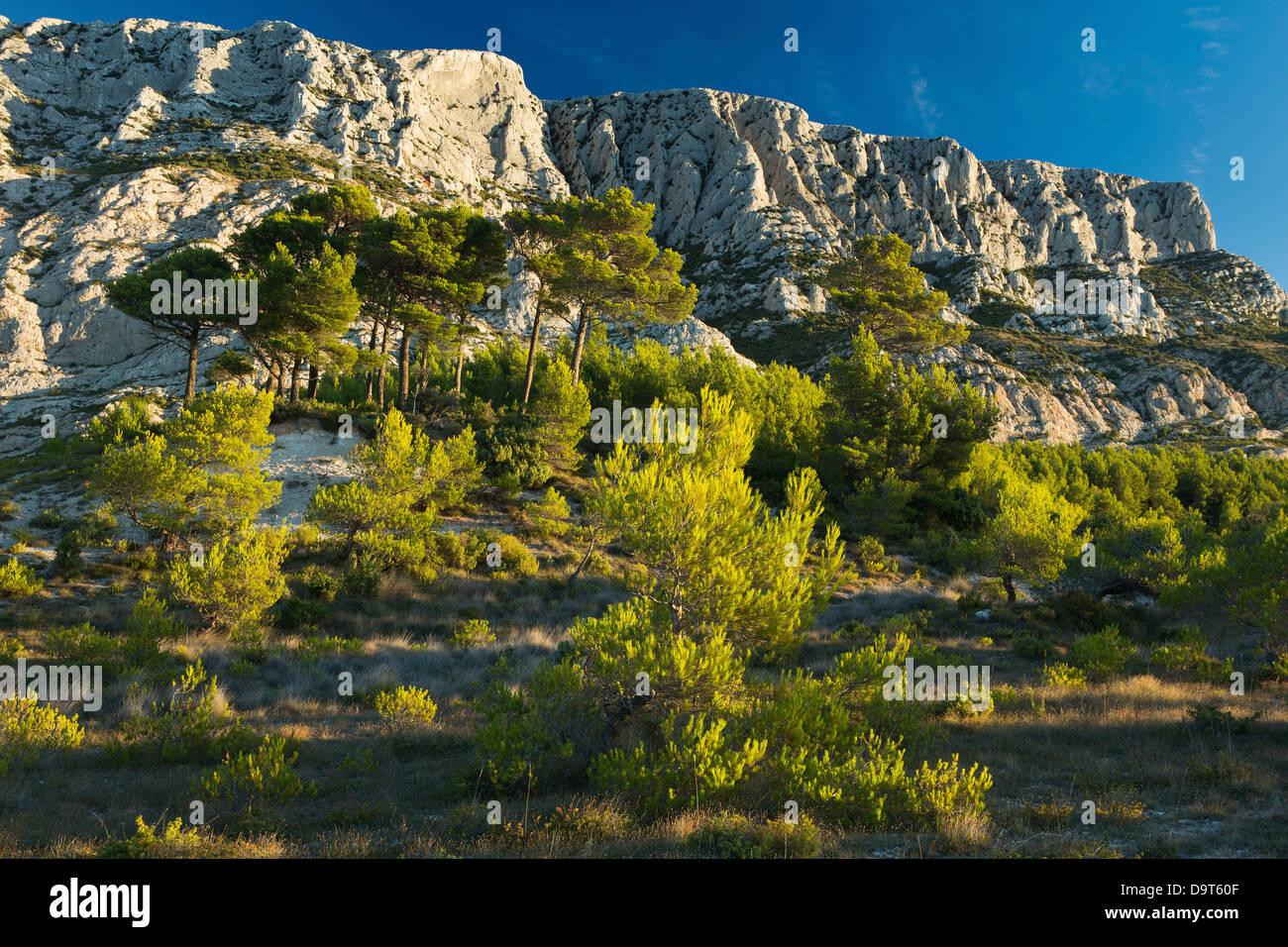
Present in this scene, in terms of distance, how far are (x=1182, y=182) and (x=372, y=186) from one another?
6408 inches

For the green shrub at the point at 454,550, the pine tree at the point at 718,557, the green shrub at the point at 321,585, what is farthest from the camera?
the green shrub at the point at 454,550

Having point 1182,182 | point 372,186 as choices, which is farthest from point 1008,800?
point 1182,182

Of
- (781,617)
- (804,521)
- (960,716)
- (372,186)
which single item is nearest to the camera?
(781,617)

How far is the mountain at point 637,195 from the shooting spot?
59.1 metres

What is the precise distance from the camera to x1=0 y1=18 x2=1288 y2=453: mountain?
59125 mm

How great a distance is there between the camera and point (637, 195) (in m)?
108

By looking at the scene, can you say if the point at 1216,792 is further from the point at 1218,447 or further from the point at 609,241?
the point at 1218,447

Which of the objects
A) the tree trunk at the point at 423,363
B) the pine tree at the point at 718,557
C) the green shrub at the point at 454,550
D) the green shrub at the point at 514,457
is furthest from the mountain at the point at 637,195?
the pine tree at the point at 718,557

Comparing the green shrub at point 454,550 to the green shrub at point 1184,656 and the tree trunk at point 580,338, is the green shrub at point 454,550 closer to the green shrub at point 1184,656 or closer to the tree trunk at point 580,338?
the tree trunk at point 580,338

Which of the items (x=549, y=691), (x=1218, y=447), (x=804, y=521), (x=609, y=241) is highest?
(x=609, y=241)

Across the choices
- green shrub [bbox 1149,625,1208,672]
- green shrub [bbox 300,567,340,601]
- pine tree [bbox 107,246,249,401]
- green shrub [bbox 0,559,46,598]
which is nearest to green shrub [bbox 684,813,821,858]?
green shrub [bbox 1149,625,1208,672]

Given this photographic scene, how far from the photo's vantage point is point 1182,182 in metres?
120

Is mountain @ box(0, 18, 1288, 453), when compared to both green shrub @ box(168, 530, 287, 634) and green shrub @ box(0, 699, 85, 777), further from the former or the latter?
green shrub @ box(0, 699, 85, 777)

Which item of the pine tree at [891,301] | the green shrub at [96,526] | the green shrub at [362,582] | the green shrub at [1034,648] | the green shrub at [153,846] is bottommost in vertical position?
the green shrub at [1034,648]
